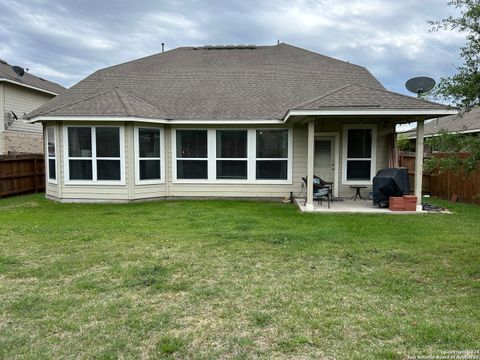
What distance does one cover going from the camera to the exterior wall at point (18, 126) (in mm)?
16266

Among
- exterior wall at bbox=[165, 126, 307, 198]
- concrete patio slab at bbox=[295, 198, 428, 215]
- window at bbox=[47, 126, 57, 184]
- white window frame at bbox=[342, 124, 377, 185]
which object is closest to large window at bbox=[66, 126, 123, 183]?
window at bbox=[47, 126, 57, 184]

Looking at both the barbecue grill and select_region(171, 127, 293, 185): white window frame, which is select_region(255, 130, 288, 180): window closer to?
select_region(171, 127, 293, 185): white window frame

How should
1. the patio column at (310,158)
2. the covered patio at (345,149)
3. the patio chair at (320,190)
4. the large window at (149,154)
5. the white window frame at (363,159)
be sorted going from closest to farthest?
the covered patio at (345,149) < the patio column at (310,158) < the patio chair at (320,190) < the large window at (149,154) < the white window frame at (363,159)

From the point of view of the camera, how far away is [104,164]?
36.1ft

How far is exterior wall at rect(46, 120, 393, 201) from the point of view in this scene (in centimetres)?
1105

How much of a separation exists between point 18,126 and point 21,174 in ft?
15.9

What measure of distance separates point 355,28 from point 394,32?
161 cm

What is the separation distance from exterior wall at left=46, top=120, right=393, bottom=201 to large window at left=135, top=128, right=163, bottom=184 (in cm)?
17

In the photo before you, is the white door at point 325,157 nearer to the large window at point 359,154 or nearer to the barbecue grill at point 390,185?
the large window at point 359,154

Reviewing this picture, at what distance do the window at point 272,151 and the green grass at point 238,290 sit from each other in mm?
4106

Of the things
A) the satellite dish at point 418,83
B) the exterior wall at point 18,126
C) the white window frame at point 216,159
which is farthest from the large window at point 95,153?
the satellite dish at point 418,83

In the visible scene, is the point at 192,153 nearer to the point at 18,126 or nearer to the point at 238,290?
the point at 238,290

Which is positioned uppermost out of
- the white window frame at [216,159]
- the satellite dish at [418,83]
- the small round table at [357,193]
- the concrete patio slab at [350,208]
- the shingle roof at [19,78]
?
the shingle roof at [19,78]

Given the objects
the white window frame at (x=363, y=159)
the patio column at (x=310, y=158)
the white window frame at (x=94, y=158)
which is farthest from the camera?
the white window frame at (x=363, y=159)
